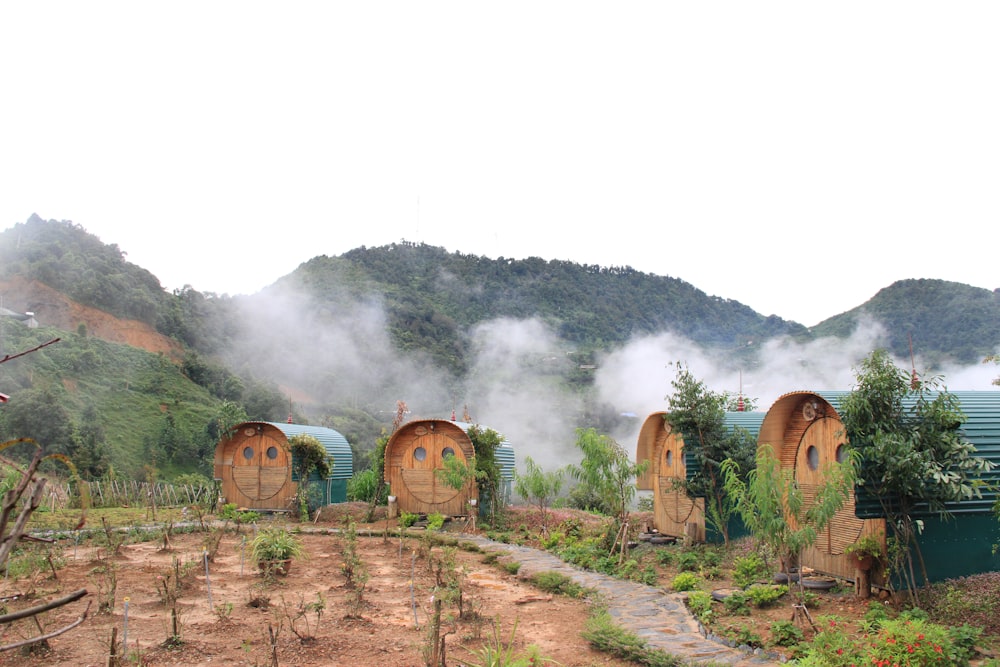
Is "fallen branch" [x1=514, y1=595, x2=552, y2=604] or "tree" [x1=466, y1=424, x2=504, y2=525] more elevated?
"tree" [x1=466, y1=424, x2=504, y2=525]

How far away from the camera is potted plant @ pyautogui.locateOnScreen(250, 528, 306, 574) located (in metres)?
11.7

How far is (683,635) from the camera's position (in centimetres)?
873

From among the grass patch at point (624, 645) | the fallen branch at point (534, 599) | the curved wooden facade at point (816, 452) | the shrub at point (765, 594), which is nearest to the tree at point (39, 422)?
the fallen branch at point (534, 599)

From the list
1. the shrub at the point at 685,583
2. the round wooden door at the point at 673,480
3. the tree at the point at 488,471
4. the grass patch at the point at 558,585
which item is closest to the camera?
the grass patch at the point at 558,585

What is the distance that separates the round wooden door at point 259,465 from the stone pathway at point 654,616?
10.4 metres

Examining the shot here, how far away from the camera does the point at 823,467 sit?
1093cm

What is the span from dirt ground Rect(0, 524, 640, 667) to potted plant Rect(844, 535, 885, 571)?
3692mm

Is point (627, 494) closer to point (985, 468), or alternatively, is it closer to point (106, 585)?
point (985, 468)

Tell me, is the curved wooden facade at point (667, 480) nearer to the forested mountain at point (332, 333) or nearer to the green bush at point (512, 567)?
the green bush at point (512, 567)

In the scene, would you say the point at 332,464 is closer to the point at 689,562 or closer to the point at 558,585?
the point at 558,585

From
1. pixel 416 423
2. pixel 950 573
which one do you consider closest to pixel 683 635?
pixel 950 573

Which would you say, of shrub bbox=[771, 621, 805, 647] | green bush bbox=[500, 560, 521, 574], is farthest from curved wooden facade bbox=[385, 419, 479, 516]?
shrub bbox=[771, 621, 805, 647]

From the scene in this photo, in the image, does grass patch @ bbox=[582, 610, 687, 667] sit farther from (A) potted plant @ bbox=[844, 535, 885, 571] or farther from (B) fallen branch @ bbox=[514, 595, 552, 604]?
(A) potted plant @ bbox=[844, 535, 885, 571]

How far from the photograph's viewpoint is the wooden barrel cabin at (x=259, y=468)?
73.0 ft
